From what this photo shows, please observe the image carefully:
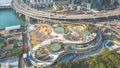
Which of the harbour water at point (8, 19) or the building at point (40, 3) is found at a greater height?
the building at point (40, 3)

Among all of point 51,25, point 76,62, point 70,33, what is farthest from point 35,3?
point 76,62

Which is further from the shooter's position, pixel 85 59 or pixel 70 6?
pixel 70 6

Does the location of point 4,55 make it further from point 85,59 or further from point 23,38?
point 85,59

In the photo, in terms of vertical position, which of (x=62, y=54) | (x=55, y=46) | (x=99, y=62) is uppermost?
(x=55, y=46)

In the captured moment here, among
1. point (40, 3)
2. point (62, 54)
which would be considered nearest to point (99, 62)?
point (62, 54)

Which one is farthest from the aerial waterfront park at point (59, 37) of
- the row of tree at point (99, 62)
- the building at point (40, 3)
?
the building at point (40, 3)

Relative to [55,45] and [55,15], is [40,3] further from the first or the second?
[55,45]

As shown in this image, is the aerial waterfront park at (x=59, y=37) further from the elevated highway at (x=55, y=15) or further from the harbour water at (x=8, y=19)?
the harbour water at (x=8, y=19)

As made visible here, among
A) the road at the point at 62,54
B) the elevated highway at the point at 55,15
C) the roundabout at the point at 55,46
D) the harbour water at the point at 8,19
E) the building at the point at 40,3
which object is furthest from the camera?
the building at the point at 40,3
